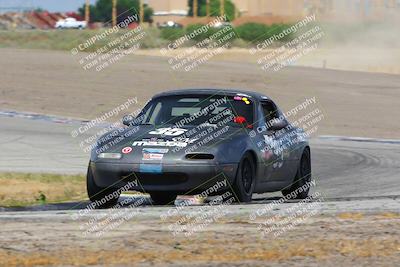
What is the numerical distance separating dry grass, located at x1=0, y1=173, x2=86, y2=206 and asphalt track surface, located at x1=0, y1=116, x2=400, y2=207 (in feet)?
3.41

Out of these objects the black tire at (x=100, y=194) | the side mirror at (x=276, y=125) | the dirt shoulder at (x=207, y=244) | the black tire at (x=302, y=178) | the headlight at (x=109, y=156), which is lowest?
the black tire at (x=302, y=178)

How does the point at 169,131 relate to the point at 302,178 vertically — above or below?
above

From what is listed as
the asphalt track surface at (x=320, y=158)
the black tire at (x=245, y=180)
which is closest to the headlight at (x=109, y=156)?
the black tire at (x=245, y=180)

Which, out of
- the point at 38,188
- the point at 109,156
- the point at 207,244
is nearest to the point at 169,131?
the point at 109,156

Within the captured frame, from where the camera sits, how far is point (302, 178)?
13.4 m

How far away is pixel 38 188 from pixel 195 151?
10.9 ft

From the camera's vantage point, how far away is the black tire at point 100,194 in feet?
37.2

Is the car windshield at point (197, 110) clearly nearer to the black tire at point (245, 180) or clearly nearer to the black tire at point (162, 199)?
the black tire at point (245, 180)

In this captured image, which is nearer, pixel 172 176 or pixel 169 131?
pixel 172 176

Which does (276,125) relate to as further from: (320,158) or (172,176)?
(320,158)

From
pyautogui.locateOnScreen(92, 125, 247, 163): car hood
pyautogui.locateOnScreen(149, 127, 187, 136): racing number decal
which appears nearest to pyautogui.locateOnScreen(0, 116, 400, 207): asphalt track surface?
pyautogui.locateOnScreen(92, 125, 247, 163): car hood

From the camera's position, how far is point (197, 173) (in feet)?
36.1

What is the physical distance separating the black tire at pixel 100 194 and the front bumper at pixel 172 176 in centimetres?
23

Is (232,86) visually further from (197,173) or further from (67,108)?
(197,173)
